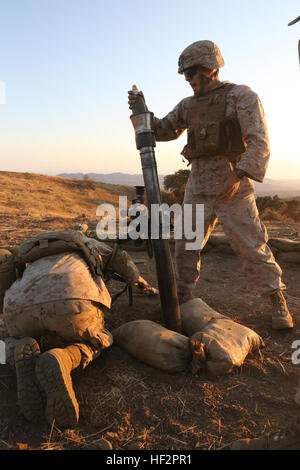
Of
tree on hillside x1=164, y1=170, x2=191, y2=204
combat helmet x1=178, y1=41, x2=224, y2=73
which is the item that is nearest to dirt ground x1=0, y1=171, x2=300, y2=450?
combat helmet x1=178, y1=41, x2=224, y2=73

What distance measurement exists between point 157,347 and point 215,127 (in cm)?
175

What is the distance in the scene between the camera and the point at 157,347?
2.23 m

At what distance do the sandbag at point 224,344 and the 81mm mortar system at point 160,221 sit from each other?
32 cm

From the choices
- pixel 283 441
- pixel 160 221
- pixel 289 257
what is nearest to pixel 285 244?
pixel 289 257

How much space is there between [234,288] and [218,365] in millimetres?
1947

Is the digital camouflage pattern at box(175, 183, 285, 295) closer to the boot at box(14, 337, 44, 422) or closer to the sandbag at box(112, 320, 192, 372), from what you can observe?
the sandbag at box(112, 320, 192, 372)

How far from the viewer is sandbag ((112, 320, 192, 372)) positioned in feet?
7.24

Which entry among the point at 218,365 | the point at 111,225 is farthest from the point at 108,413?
the point at 111,225

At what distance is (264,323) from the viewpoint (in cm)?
306

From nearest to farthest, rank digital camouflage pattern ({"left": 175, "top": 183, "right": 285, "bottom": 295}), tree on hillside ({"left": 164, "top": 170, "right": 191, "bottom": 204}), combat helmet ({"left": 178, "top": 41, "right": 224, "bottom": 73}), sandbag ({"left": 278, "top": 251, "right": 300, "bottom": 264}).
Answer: combat helmet ({"left": 178, "top": 41, "right": 224, "bottom": 73})
digital camouflage pattern ({"left": 175, "top": 183, "right": 285, "bottom": 295})
sandbag ({"left": 278, "top": 251, "right": 300, "bottom": 264})
tree on hillside ({"left": 164, "top": 170, "right": 191, "bottom": 204})

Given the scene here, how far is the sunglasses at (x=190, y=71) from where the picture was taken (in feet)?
9.46

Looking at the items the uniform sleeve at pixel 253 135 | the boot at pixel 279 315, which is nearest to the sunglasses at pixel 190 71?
the uniform sleeve at pixel 253 135

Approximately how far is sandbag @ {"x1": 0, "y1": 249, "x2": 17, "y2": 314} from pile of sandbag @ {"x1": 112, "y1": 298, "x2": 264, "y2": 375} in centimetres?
79

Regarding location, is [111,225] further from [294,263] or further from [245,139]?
[245,139]
